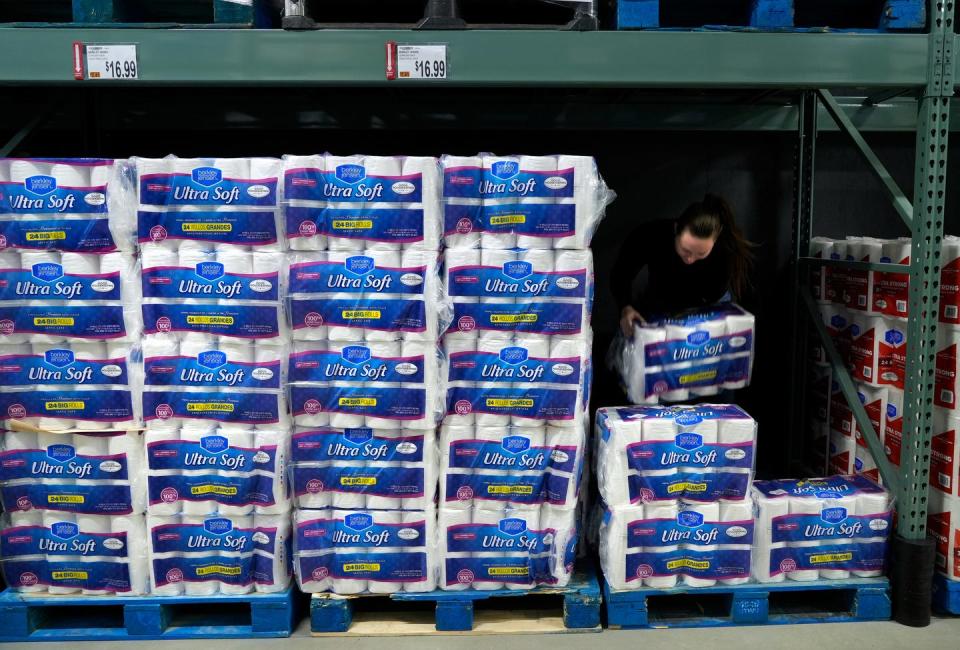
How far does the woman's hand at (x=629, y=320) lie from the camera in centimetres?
316

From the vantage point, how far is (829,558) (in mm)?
2947

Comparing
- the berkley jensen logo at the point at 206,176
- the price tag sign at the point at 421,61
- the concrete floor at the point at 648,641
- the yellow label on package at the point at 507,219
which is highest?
the price tag sign at the point at 421,61

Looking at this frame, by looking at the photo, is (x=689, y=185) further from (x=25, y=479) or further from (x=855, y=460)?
(x=25, y=479)

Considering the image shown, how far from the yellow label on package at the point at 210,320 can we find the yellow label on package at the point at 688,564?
213 cm

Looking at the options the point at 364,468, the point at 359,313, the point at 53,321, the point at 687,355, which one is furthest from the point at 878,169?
the point at 53,321

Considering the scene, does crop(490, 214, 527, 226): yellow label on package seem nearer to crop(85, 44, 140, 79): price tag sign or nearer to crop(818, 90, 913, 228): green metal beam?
crop(85, 44, 140, 79): price tag sign

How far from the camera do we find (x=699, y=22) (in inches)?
120

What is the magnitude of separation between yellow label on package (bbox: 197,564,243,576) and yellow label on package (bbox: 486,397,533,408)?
1.29 metres

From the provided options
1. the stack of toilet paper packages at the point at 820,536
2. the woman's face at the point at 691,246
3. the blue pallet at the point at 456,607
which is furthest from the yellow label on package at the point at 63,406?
the stack of toilet paper packages at the point at 820,536

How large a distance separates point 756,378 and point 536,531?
2.14m

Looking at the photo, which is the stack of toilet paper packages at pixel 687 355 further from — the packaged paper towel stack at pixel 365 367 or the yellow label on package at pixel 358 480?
the yellow label on package at pixel 358 480

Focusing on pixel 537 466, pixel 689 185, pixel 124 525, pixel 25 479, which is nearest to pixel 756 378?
pixel 689 185

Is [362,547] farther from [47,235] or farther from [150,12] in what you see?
[150,12]

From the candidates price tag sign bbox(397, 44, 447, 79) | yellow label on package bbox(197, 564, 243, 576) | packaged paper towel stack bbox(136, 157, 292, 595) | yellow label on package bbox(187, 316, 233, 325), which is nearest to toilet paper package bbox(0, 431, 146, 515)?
packaged paper towel stack bbox(136, 157, 292, 595)
